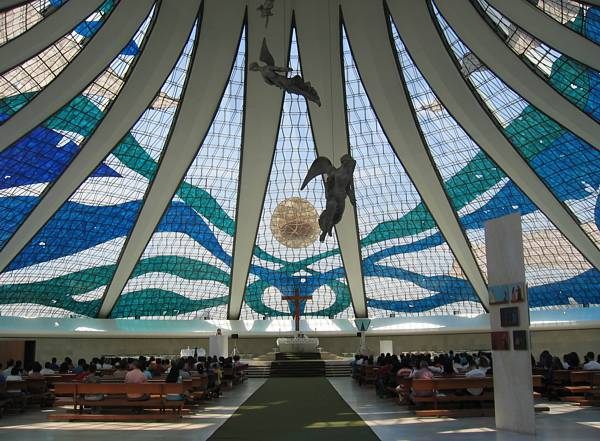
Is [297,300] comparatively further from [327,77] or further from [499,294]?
[499,294]

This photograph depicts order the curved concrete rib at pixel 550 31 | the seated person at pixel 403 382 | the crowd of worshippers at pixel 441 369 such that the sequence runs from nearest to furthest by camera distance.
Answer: the crowd of worshippers at pixel 441 369, the seated person at pixel 403 382, the curved concrete rib at pixel 550 31

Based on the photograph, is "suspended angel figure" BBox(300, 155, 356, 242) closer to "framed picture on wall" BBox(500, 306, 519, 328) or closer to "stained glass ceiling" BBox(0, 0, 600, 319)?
"stained glass ceiling" BBox(0, 0, 600, 319)

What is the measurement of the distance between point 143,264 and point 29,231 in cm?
768

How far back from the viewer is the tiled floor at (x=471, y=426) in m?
10.8

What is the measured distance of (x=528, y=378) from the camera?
1149cm

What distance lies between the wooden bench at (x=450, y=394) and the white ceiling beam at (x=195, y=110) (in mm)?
16008

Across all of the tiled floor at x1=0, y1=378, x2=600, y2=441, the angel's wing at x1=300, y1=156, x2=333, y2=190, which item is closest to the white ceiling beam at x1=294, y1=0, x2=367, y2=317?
the angel's wing at x1=300, y1=156, x2=333, y2=190

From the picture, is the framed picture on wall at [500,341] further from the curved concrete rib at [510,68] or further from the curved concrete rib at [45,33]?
the curved concrete rib at [45,33]

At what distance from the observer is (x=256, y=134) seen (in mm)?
29406

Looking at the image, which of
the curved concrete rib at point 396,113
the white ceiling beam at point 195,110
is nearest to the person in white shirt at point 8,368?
the white ceiling beam at point 195,110

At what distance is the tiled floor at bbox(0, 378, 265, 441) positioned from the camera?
11.0 m

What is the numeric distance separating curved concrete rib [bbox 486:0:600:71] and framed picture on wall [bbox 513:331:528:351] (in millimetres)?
12388

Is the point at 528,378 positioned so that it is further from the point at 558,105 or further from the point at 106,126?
the point at 106,126

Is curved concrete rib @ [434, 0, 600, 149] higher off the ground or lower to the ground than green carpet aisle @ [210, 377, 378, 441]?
higher
